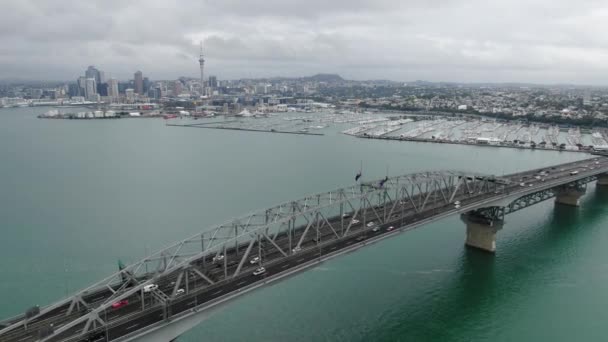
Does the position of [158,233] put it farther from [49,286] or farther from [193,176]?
[193,176]

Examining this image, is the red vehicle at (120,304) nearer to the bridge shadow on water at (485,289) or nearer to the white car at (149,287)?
the white car at (149,287)

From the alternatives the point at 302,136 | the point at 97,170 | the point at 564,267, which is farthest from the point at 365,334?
the point at 302,136

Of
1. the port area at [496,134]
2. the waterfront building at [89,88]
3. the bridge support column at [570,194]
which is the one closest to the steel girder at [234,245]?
the bridge support column at [570,194]

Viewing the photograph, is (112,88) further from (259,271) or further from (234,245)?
(259,271)

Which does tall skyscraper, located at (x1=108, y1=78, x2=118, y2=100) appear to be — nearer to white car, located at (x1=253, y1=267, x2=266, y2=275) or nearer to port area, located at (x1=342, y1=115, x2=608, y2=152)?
port area, located at (x1=342, y1=115, x2=608, y2=152)

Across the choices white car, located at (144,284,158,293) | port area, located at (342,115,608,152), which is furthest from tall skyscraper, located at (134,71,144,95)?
white car, located at (144,284,158,293)
